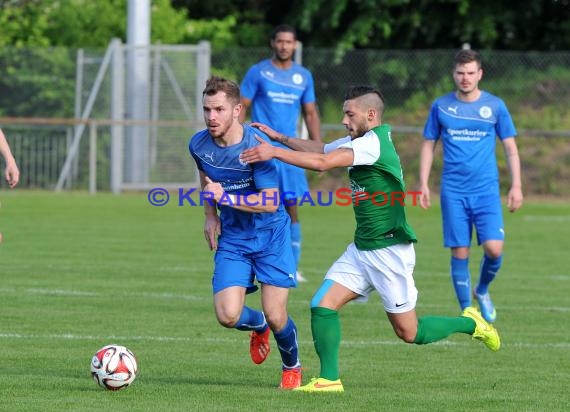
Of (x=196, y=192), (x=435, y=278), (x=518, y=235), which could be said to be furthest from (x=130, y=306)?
(x=196, y=192)

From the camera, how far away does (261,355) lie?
779 cm

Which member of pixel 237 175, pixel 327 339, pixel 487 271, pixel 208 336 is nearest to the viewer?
pixel 327 339

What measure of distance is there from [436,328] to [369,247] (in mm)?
664

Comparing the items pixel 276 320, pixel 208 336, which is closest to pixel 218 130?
pixel 276 320

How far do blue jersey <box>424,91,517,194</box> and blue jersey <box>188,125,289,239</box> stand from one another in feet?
10.8

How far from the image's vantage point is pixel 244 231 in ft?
24.4

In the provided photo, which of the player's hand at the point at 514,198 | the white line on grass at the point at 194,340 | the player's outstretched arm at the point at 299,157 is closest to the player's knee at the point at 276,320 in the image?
the player's outstretched arm at the point at 299,157

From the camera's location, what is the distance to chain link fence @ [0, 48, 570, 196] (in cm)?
2539

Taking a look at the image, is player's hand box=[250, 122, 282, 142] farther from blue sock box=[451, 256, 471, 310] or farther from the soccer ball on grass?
blue sock box=[451, 256, 471, 310]

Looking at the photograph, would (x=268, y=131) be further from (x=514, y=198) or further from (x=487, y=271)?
(x=487, y=271)

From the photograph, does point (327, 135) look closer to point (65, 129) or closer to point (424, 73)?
point (424, 73)

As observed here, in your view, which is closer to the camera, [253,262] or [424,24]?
[253,262]

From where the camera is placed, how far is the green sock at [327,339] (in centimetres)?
712

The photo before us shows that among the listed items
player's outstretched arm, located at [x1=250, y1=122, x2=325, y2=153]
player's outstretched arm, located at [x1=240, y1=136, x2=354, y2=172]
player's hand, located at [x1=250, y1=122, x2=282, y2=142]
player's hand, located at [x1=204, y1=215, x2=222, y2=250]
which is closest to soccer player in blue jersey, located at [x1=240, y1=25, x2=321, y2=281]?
player's outstretched arm, located at [x1=250, y1=122, x2=325, y2=153]
